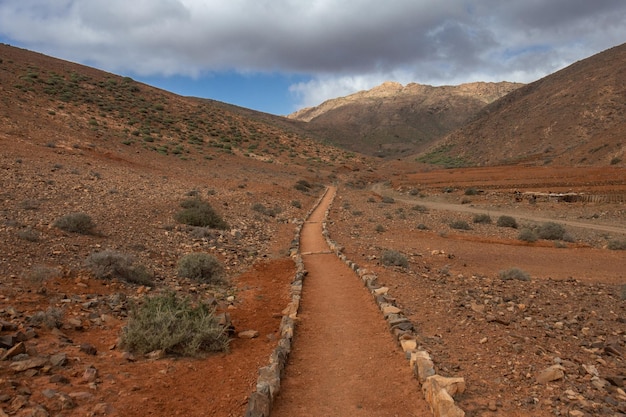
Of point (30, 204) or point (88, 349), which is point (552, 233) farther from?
point (30, 204)

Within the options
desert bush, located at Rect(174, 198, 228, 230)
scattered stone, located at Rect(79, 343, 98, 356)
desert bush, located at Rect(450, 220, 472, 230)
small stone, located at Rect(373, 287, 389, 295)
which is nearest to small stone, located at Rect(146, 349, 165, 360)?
scattered stone, located at Rect(79, 343, 98, 356)

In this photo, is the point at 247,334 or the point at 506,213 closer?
the point at 247,334

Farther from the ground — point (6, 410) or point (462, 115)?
point (462, 115)

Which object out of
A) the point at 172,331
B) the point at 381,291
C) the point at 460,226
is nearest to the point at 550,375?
the point at 381,291

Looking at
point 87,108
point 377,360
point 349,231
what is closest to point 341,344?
point 377,360

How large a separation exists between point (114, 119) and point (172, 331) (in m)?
41.4

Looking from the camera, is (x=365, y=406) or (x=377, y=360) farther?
(x=377, y=360)

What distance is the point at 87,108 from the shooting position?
41719 millimetres

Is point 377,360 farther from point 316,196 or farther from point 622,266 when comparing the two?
point 316,196

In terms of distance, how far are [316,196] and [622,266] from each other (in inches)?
882

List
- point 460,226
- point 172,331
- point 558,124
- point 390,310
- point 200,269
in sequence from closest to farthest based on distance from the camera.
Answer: point 172,331
point 390,310
point 200,269
point 460,226
point 558,124

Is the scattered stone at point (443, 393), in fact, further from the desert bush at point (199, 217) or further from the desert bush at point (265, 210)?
the desert bush at point (265, 210)

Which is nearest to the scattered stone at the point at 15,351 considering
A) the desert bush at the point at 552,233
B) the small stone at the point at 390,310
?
the small stone at the point at 390,310

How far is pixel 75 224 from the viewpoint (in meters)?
10.9
